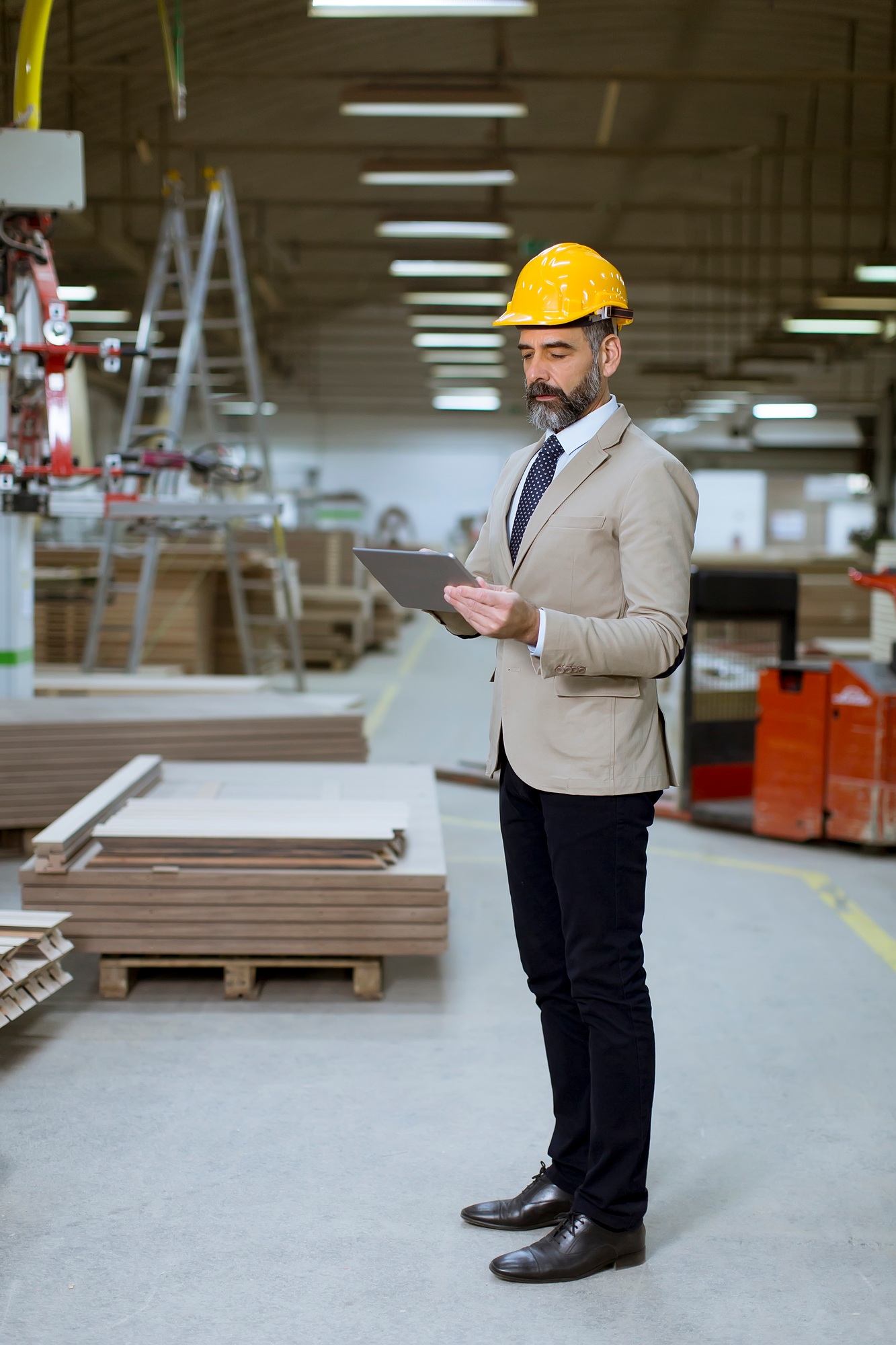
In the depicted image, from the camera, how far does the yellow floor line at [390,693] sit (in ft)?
35.8

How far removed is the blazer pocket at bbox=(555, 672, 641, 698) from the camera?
2.46m

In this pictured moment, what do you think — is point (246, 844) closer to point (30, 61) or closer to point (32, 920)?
point (32, 920)

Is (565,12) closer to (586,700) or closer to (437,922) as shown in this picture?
(437,922)

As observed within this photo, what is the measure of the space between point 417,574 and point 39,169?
4614 millimetres

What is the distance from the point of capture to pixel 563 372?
2.51 meters

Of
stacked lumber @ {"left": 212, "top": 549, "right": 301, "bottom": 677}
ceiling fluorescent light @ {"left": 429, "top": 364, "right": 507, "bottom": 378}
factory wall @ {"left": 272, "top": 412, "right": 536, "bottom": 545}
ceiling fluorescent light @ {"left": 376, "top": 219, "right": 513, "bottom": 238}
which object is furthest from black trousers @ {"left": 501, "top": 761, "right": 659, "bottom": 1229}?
factory wall @ {"left": 272, "top": 412, "right": 536, "bottom": 545}

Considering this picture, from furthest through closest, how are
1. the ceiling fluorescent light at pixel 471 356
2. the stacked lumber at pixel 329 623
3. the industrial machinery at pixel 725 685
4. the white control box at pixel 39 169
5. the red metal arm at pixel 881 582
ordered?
the ceiling fluorescent light at pixel 471 356 → the stacked lumber at pixel 329 623 → the industrial machinery at pixel 725 685 → the red metal arm at pixel 881 582 → the white control box at pixel 39 169

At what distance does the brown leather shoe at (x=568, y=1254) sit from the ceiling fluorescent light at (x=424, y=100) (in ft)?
26.8

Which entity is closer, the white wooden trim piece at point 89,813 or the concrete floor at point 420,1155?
the concrete floor at point 420,1155

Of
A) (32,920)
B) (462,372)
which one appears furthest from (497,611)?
(462,372)

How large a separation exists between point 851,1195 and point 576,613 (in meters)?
1.72

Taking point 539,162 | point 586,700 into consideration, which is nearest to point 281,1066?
point 586,700

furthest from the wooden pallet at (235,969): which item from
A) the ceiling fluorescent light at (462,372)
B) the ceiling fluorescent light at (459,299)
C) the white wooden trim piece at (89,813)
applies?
the ceiling fluorescent light at (462,372)

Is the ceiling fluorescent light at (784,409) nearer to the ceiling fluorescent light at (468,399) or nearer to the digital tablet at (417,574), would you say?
the ceiling fluorescent light at (468,399)
